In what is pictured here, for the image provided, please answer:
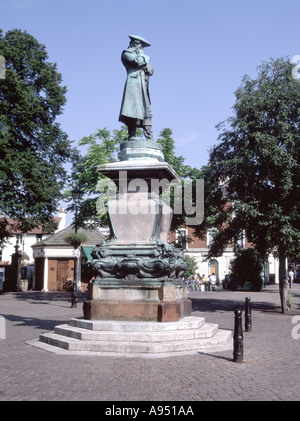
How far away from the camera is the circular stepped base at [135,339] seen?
838 cm

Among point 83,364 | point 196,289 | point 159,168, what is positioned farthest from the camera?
point 196,289

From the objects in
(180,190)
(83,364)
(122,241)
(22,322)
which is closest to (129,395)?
(83,364)

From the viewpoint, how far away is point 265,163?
1703cm

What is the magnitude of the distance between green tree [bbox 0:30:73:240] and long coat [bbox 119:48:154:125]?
51.8ft

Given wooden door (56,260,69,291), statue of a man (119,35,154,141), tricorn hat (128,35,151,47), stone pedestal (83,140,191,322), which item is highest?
tricorn hat (128,35,151,47)

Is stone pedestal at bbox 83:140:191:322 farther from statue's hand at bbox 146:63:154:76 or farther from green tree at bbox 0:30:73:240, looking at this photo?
green tree at bbox 0:30:73:240

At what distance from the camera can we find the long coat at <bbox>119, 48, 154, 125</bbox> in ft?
36.9

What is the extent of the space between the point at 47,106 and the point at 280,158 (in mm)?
18414

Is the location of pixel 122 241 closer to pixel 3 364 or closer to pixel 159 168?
pixel 159 168

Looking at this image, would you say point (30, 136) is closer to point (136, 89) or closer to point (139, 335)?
point (136, 89)

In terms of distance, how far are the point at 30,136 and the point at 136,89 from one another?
1935 cm

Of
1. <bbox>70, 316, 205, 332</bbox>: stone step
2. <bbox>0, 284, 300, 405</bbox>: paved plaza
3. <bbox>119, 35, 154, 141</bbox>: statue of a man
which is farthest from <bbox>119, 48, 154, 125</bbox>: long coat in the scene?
<bbox>0, 284, 300, 405</bbox>: paved plaza

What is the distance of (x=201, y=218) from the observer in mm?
22266

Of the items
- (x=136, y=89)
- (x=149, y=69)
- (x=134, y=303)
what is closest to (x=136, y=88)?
(x=136, y=89)
